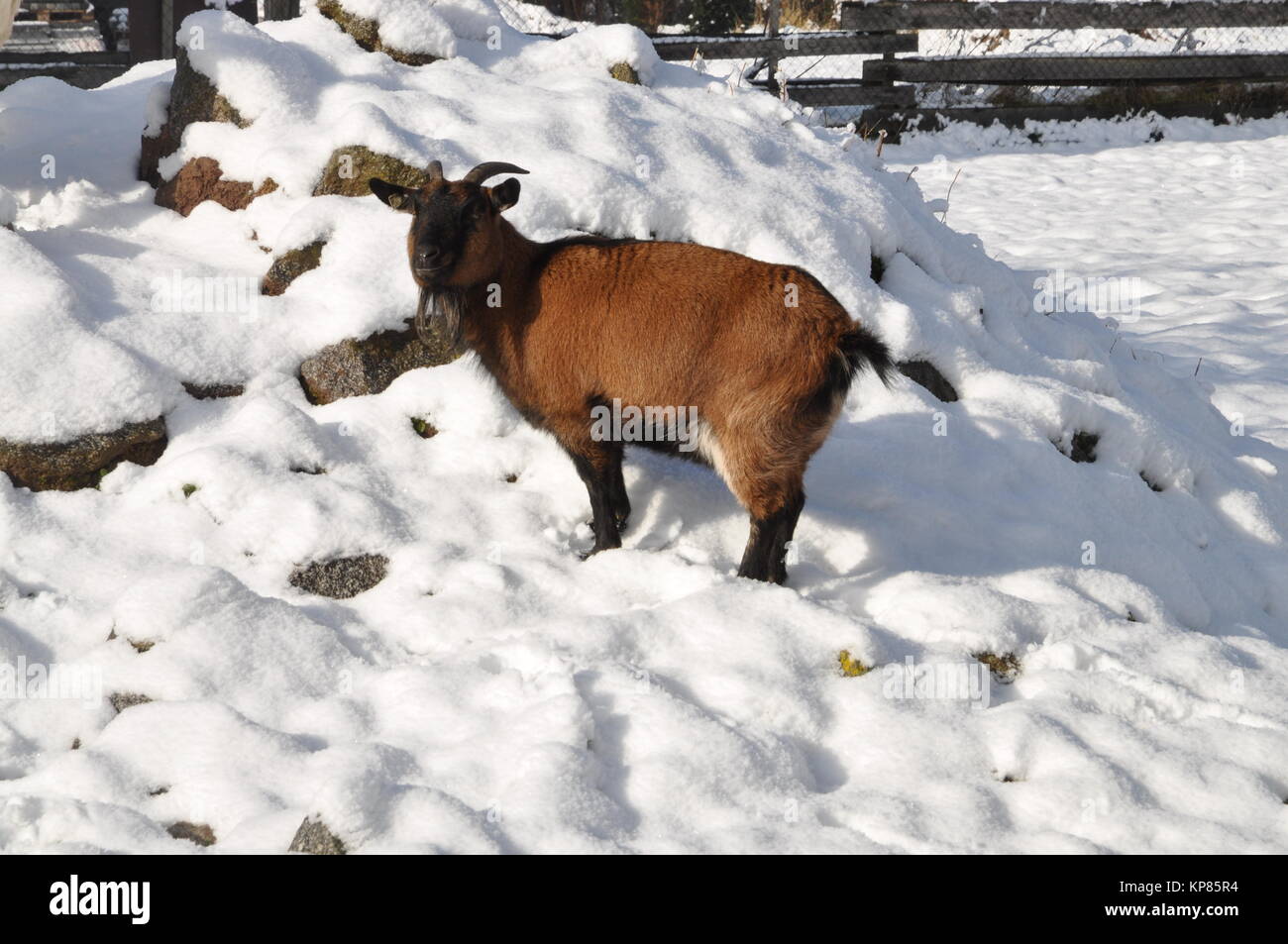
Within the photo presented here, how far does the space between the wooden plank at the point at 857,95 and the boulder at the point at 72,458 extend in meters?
12.0

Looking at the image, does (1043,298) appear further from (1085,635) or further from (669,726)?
(669,726)

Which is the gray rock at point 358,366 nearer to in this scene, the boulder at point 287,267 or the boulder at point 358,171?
the boulder at point 287,267

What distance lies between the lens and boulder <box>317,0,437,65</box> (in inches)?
291

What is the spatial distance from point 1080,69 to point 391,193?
13.4 meters

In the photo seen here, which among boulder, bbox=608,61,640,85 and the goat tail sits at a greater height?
boulder, bbox=608,61,640,85

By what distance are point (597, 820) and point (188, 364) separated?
317 cm

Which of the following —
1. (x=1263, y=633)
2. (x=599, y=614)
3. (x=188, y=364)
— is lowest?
(x=1263, y=633)

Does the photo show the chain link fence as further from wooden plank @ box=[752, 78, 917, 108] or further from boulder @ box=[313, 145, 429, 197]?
boulder @ box=[313, 145, 429, 197]

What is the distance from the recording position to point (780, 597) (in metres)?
4.50

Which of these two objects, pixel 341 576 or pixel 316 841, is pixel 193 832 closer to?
pixel 316 841

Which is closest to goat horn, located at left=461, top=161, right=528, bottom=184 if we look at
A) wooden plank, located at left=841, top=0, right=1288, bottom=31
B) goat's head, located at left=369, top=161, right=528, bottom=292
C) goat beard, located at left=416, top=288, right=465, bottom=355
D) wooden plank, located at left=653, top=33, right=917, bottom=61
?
goat's head, located at left=369, top=161, right=528, bottom=292

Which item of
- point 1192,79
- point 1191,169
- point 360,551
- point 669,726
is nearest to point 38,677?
point 360,551

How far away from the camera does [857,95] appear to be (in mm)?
15469

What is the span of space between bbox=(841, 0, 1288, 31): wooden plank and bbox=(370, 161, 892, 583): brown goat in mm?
11328
